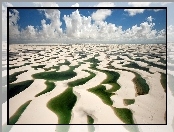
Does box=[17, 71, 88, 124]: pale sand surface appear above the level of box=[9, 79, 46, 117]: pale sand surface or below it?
below

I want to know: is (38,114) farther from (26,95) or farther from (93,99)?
(93,99)

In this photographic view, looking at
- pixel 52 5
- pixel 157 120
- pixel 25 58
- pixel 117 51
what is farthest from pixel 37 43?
pixel 157 120

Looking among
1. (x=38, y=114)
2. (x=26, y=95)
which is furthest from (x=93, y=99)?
(x=26, y=95)

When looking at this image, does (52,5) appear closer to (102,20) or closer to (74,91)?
(102,20)

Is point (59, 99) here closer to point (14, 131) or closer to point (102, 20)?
point (14, 131)

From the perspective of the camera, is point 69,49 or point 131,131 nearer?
point 131,131

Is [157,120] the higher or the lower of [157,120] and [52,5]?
the lower

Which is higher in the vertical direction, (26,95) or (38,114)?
(26,95)

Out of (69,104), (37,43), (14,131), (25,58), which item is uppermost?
(37,43)

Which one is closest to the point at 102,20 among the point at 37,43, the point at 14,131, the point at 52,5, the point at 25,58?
the point at 52,5
